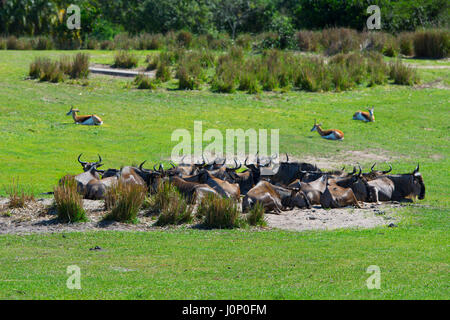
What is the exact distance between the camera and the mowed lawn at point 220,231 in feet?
32.9

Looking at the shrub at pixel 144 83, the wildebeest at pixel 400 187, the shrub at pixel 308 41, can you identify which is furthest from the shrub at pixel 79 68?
the wildebeest at pixel 400 187

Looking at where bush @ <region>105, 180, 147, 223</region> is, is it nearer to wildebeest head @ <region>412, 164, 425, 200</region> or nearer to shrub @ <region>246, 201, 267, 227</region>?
shrub @ <region>246, 201, 267, 227</region>

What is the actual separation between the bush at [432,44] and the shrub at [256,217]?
30.0m

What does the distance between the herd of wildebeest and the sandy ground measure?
1.14 ft

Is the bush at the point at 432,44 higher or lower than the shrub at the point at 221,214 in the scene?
higher

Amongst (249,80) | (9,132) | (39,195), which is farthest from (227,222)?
(249,80)

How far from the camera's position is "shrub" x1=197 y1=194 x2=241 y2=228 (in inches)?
569

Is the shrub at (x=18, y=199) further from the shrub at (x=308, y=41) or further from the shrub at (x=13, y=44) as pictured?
the shrub at (x=308, y=41)

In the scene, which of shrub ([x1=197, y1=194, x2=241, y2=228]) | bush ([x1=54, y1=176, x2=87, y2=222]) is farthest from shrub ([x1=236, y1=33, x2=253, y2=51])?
bush ([x1=54, y1=176, x2=87, y2=222])

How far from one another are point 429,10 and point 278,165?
111 ft

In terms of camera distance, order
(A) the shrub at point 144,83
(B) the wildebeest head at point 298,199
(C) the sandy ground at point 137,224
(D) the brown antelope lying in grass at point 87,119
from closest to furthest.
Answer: (C) the sandy ground at point 137,224 → (B) the wildebeest head at point 298,199 → (D) the brown antelope lying in grass at point 87,119 → (A) the shrub at point 144,83

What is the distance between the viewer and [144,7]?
5481 cm

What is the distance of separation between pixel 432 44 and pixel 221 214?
30838mm

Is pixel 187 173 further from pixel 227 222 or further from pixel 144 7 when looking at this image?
pixel 144 7
